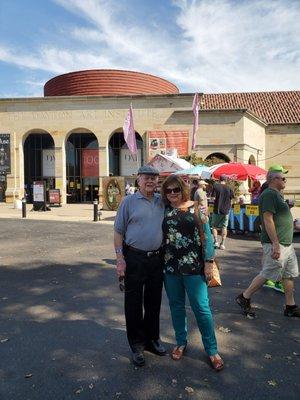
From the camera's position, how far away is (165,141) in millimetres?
30781

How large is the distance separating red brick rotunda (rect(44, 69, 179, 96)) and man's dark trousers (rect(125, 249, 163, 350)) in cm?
3118

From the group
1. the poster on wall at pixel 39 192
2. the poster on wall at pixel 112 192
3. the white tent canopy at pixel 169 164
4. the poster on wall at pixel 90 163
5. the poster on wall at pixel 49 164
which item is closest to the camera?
the white tent canopy at pixel 169 164

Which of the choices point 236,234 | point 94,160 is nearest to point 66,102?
point 94,160

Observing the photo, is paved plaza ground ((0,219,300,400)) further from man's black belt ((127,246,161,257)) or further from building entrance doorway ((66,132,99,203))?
building entrance doorway ((66,132,99,203))

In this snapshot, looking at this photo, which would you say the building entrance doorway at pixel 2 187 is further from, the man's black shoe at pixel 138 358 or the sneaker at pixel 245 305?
the man's black shoe at pixel 138 358

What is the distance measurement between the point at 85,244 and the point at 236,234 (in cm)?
498

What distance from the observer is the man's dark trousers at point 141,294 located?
12.8 ft

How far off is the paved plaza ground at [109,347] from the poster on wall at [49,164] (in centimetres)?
2786

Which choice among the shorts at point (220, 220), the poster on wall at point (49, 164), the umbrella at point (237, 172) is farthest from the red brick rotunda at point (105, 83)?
the shorts at point (220, 220)

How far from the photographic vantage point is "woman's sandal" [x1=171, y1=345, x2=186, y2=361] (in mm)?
3924

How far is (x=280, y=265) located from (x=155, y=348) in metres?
1.95

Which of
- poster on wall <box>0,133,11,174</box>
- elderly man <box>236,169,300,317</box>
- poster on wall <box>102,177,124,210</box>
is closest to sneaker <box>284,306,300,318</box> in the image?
elderly man <box>236,169,300,317</box>

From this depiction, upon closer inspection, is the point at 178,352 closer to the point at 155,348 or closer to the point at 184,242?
the point at 155,348

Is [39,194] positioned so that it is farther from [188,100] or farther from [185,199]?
[185,199]
